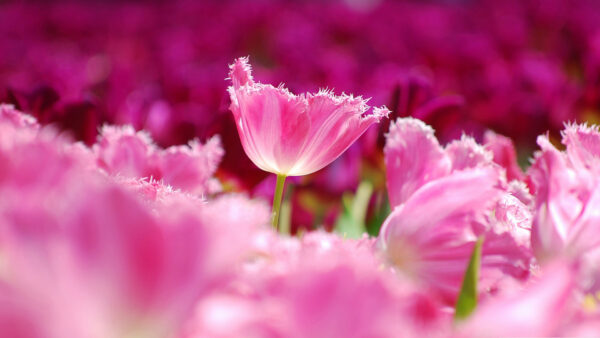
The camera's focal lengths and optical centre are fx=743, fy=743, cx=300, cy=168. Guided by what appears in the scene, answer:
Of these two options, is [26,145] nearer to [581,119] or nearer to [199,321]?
[199,321]

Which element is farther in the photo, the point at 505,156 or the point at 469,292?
the point at 505,156

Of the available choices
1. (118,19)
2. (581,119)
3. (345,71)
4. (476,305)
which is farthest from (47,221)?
(118,19)

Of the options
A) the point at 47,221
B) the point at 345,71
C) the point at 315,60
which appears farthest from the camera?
the point at 315,60

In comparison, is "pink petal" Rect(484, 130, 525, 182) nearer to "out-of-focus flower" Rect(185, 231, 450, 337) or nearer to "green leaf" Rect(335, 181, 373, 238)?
"green leaf" Rect(335, 181, 373, 238)

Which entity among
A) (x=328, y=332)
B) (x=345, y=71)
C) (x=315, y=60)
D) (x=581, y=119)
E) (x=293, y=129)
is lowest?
(x=328, y=332)

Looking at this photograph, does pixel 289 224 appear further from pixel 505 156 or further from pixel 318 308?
pixel 318 308

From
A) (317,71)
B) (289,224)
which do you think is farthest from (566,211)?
(317,71)

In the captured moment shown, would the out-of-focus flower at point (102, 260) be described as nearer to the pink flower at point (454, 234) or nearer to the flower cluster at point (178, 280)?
the flower cluster at point (178, 280)
